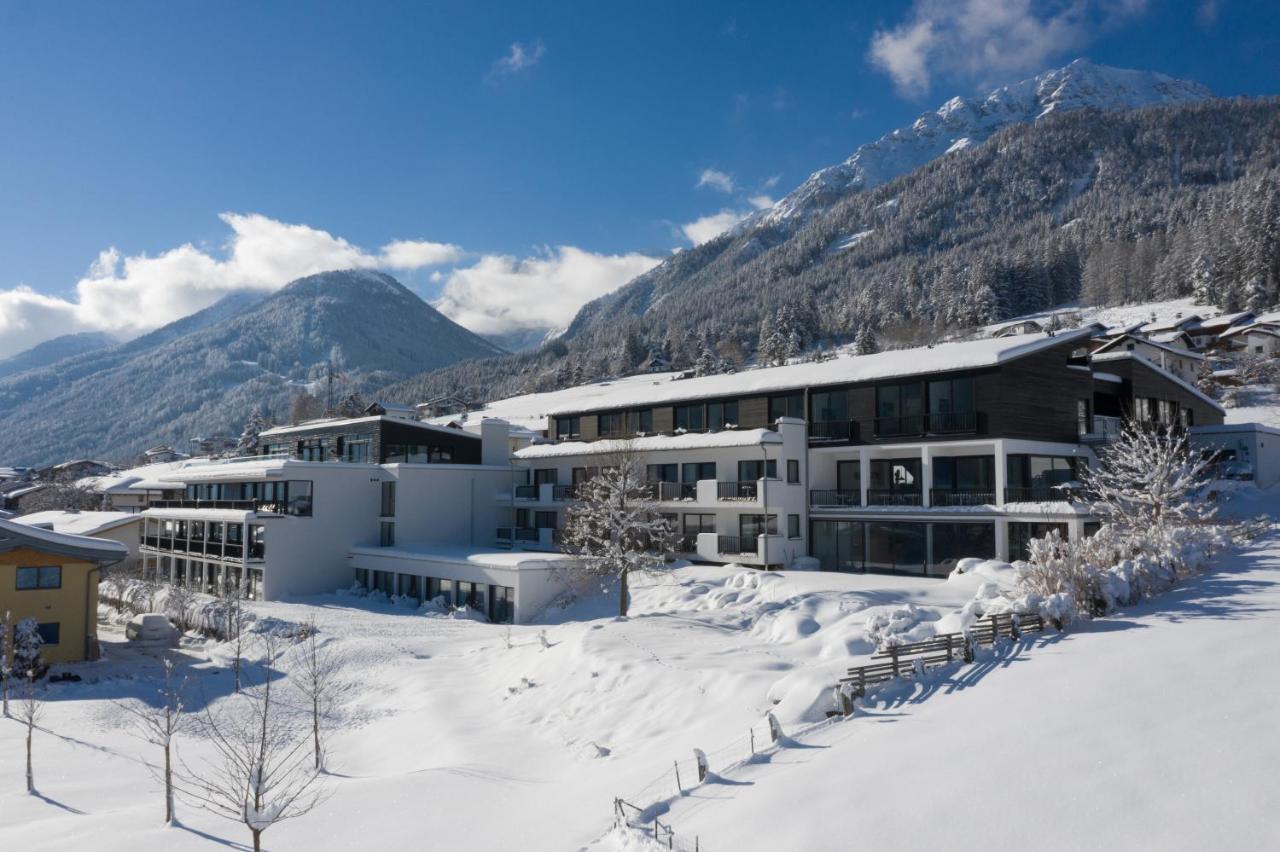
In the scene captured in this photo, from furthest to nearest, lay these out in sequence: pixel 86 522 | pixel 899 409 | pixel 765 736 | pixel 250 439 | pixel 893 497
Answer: pixel 250 439, pixel 86 522, pixel 899 409, pixel 893 497, pixel 765 736

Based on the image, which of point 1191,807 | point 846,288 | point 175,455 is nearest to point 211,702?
point 1191,807

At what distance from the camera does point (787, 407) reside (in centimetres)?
3772

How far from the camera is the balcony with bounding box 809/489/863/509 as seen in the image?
35.0 m

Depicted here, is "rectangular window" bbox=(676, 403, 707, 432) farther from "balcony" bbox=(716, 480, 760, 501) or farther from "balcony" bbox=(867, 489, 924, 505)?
"balcony" bbox=(867, 489, 924, 505)

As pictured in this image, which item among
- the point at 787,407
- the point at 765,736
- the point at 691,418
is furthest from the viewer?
the point at 691,418

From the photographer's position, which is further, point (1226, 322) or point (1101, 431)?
point (1226, 322)

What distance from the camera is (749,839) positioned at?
11.5 metres

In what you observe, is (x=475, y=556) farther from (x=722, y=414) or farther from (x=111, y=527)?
(x=111, y=527)

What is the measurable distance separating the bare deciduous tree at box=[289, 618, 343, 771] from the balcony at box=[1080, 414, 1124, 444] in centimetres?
3139

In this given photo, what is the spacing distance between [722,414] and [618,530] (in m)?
11.9

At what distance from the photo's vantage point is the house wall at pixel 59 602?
2983 cm

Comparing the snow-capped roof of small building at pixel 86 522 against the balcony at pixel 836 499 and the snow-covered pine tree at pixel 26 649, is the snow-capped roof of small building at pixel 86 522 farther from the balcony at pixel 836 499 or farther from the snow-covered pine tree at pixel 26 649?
the balcony at pixel 836 499

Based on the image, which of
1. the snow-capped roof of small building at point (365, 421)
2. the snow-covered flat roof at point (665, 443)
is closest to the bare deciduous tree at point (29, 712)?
the snow-capped roof of small building at point (365, 421)

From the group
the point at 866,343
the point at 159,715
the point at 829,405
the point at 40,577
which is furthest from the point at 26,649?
the point at 866,343
